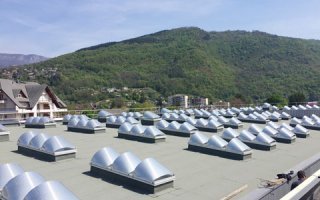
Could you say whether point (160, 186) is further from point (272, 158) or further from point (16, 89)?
point (16, 89)

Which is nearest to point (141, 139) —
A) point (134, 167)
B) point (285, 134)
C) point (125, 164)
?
point (125, 164)

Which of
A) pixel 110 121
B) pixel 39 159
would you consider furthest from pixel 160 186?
pixel 110 121

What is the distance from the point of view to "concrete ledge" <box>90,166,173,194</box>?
12.5 metres

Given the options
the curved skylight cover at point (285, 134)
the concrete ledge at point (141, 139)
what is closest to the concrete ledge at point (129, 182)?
the concrete ledge at point (141, 139)

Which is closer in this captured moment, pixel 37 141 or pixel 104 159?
pixel 104 159

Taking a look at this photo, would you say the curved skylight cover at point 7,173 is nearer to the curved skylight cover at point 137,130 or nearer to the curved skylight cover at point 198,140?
the curved skylight cover at point 198,140

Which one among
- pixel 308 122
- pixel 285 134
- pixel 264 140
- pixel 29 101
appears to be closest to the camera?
pixel 264 140

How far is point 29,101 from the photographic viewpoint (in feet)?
192

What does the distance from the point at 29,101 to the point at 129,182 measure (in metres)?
50.3

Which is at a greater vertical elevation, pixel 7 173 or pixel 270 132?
pixel 7 173

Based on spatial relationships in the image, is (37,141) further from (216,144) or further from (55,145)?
(216,144)

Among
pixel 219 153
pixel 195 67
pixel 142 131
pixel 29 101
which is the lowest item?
pixel 219 153

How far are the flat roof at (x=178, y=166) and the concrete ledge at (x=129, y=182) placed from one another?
0.22 m

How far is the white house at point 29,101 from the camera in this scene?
182 feet
